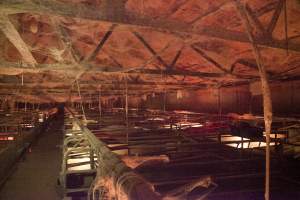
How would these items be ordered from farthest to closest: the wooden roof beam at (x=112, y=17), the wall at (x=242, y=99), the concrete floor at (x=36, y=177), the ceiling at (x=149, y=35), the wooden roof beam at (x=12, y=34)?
the concrete floor at (x=36, y=177), the wall at (x=242, y=99), the wooden roof beam at (x=12, y=34), the ceiling at (x=149, y=35), the wooden roof beam at (x=112, y=17)

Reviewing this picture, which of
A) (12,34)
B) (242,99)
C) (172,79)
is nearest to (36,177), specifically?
(172,79)

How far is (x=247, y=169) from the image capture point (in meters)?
4.64

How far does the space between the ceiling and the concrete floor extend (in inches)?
152

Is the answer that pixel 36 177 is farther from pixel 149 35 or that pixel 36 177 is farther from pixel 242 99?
pixel 242 99

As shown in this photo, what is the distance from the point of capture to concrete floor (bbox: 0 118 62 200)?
8859 mm

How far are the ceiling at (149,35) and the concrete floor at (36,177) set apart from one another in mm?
3852

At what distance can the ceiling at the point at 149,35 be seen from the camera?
3154 millimetres

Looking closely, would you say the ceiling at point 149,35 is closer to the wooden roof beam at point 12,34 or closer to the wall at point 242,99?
the wooden roof beam at point 12,34

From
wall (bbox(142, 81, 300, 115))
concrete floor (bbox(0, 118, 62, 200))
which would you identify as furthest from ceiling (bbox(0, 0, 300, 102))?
concrete floor (bbox(0, 118, 62, 200))

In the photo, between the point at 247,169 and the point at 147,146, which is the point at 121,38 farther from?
the point at 247,169

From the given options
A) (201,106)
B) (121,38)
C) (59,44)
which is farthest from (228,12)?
(201,106)

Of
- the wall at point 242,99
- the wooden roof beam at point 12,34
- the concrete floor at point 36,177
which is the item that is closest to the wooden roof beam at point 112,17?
the wooden roof beam at point 12,34

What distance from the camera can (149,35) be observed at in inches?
231

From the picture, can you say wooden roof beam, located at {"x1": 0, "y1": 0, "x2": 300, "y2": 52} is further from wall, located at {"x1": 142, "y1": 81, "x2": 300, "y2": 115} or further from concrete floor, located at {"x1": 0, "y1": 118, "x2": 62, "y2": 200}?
concrete floor, located at {"x1": 0, "y1": 118, "x2": 62, "y2": 200}
